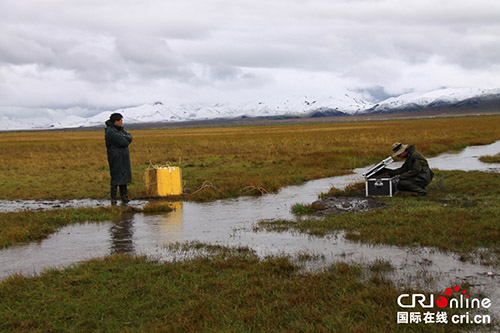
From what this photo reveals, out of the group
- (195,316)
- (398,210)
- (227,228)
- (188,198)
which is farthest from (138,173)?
(195,316)

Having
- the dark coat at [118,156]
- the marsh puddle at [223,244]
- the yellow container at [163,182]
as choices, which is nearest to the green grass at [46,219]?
the marsh puddle at [223,244]

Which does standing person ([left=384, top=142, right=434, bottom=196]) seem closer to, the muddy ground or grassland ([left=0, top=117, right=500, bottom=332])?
the muddy ground

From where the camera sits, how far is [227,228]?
10289 mm

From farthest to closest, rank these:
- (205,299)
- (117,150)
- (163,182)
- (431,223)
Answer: (163,182) → (117,150) → (431,223) → (205,299)

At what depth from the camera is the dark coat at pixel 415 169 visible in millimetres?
12859

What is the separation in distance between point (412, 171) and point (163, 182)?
7.60m

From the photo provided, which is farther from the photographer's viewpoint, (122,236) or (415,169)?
(415,169)

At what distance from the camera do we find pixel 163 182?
599 inches

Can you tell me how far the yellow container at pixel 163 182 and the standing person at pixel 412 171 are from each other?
6662 millimetres

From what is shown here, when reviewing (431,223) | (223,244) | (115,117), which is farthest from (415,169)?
(115,117)

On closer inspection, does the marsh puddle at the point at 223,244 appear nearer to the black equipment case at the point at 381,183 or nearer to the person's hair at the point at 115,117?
the black equipment case at the point at 381,183

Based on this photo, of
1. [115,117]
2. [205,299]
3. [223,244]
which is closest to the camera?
[205,299]

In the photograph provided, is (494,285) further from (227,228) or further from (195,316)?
(227,228)

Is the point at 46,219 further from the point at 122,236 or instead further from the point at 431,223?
the point at 431,223
